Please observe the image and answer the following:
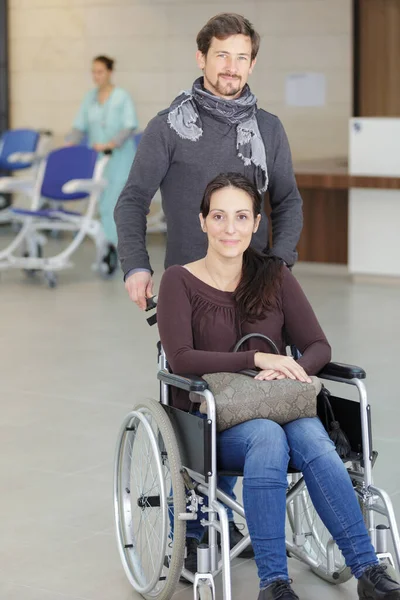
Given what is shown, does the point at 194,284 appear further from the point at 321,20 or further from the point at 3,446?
the point at 321,20

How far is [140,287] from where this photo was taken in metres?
2.95

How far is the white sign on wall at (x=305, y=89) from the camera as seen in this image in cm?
957

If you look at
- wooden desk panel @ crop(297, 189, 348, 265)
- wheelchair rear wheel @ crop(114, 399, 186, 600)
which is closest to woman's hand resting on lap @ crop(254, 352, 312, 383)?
wheelchair rear wheel @ crop(114, 399, 186, 600)

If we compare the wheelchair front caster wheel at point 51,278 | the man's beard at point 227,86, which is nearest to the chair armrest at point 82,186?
the wheelchair front caster wheel at point 51,278

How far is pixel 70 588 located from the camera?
2.91 meters

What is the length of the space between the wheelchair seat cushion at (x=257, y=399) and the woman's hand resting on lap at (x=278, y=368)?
20 mm

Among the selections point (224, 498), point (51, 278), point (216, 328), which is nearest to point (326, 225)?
point (51, 278)

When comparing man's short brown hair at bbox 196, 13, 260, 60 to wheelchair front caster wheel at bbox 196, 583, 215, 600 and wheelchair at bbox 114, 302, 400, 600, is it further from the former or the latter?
wheelchair front caster wheel at bbox 196, 583, 215, 600

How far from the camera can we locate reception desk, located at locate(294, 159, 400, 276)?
7.62 metres

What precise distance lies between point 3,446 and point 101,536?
977mm

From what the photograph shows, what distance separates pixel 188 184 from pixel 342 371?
64 cm

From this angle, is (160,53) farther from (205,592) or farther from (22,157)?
(205,592)

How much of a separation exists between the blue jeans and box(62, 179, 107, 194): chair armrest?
17.5 feet

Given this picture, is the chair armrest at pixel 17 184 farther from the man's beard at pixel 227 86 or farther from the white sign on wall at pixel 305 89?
the man's beard at pixel 227 86
